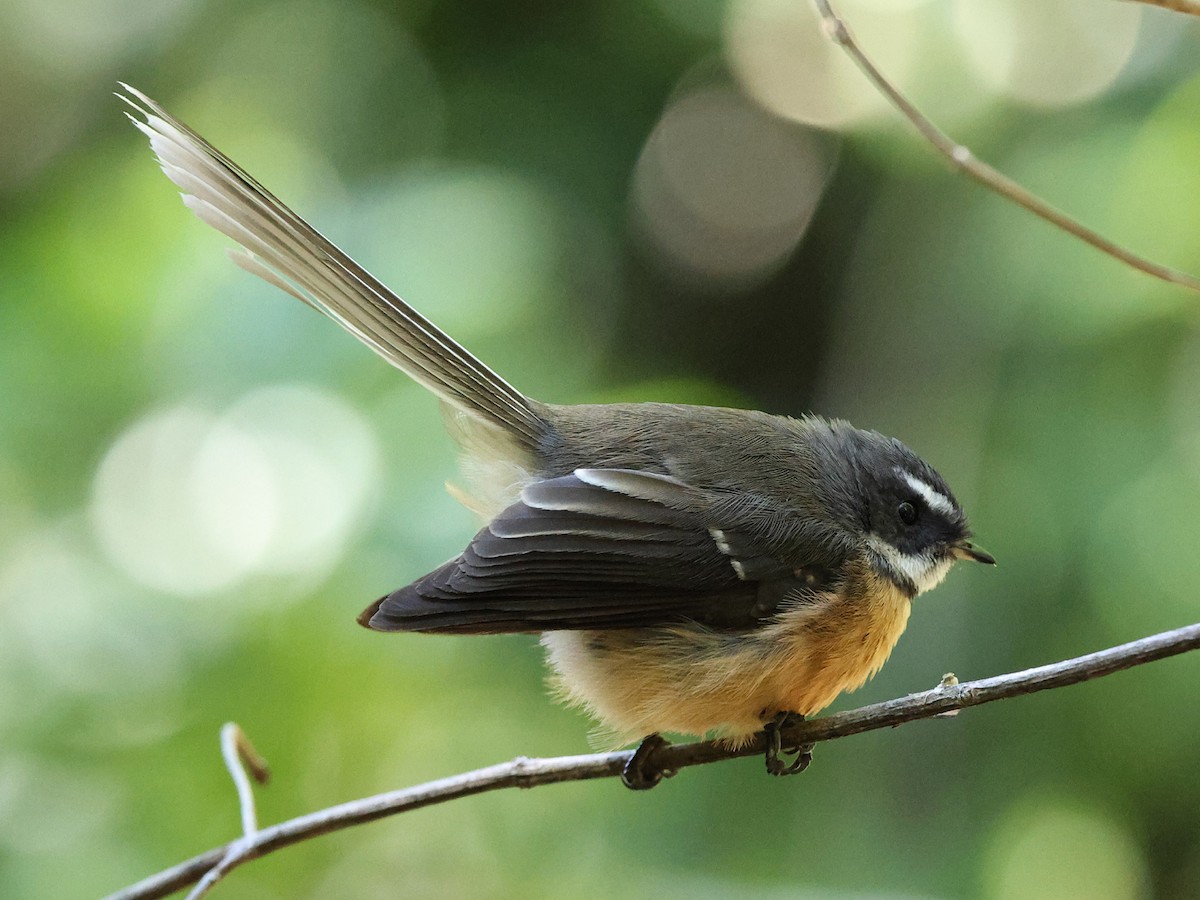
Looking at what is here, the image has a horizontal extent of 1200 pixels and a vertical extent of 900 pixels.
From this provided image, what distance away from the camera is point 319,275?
2.13m

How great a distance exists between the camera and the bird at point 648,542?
6.80ft

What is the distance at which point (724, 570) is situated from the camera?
2.26 meters

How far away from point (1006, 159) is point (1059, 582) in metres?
1.35

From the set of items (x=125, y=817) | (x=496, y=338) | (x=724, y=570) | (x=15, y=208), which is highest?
(x=15, y=208)

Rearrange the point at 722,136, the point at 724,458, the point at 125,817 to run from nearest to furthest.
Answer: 1. the point at 125,817
2. the point at 724,458
3. the point at 722,136

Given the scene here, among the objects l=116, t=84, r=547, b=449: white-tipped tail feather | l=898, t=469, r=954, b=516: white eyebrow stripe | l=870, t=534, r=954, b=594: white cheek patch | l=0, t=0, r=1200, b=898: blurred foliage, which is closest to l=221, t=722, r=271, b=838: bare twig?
l=0, t=0, r=1200, b=898: blurred foliage

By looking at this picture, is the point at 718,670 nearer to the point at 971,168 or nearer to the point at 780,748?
the point at 780,748

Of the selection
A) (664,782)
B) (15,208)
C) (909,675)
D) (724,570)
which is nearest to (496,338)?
(724,570)

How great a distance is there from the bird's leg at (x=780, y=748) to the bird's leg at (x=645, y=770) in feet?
0.80

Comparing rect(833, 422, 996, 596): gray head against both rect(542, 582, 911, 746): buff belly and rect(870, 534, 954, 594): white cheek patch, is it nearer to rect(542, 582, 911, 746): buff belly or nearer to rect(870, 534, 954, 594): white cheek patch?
rect(870, 534, 954, 594): white cheek patch

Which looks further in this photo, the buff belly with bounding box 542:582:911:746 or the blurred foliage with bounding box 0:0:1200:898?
the blurred foliage with bounding box 0:0:1200:898

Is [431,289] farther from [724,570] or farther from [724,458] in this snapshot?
[724,570]

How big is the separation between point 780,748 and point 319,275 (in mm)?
1212

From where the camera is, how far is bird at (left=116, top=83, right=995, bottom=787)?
2.07 metres
